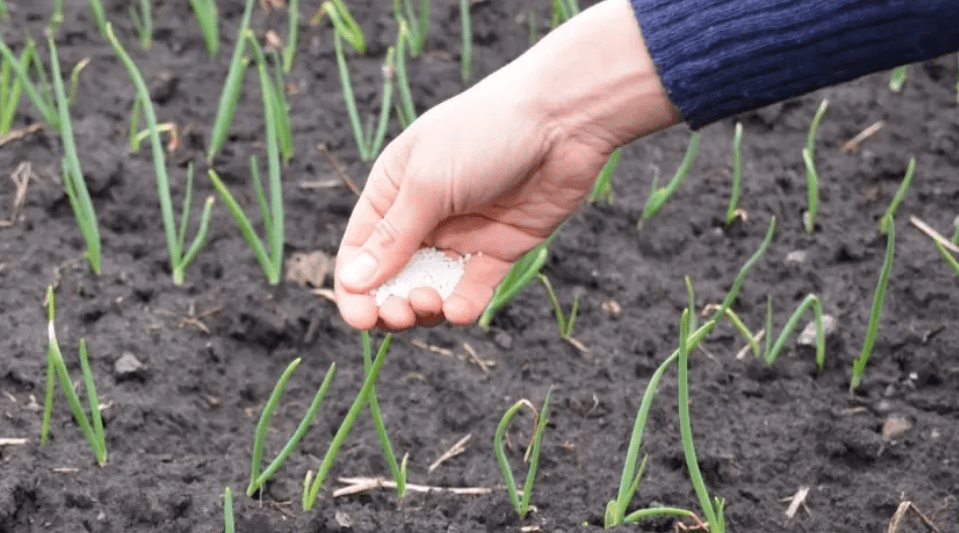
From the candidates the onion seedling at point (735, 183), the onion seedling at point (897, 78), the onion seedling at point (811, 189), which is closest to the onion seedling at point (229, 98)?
the onion seedling at point (735, 183)

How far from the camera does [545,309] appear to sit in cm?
245

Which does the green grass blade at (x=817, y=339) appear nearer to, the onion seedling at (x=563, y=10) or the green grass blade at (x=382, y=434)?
the green grass blade at (x=382, y=434)

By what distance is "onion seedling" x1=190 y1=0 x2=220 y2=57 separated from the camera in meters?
2.98

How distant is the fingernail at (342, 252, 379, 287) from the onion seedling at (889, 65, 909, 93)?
1.80 m

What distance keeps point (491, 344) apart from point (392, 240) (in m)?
0.66

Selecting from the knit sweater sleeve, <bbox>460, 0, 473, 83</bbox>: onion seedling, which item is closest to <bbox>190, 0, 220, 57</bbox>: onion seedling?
<bbox>460, 0, 473, 83</bbox>: onion seedling

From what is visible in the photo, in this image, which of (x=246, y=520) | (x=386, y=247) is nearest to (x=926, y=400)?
(x=386, y=247)

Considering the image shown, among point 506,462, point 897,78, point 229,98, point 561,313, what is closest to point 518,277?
point 561,313

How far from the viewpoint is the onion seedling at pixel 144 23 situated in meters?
3.05

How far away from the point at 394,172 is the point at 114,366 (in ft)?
2.29

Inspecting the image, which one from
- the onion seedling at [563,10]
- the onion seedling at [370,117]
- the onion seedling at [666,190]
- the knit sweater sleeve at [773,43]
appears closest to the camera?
the knit sweater sleeve at [773,43]

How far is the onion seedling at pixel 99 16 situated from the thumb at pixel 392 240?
156 centimetres

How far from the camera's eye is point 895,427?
2119mm

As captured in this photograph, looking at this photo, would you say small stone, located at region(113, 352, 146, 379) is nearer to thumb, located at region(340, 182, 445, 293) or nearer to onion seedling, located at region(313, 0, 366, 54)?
thumb, located at region(340, 182, 445, 293)
